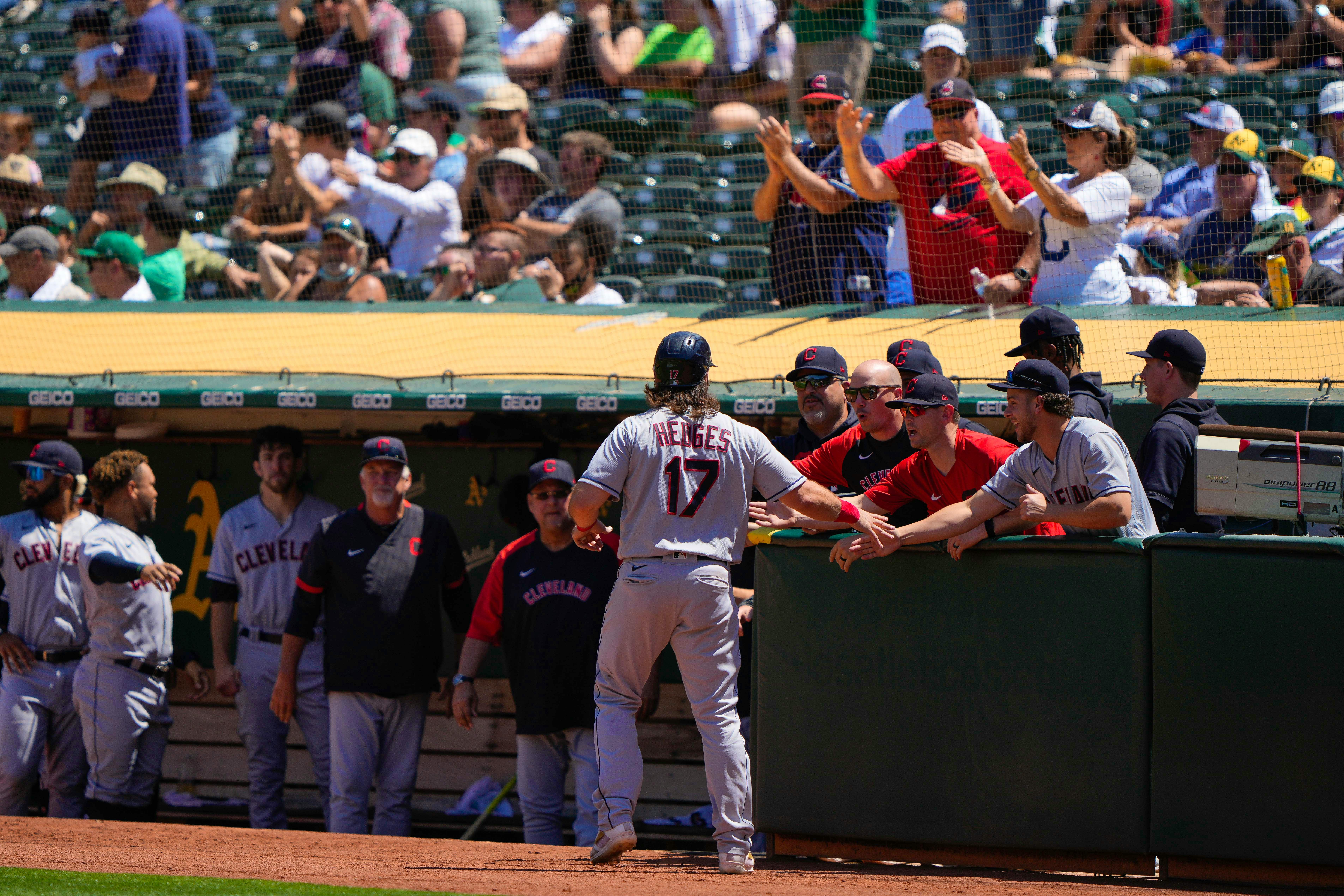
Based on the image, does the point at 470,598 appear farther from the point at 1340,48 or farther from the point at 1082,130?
the point at 1340,48

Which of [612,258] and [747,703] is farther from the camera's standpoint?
[612,258]

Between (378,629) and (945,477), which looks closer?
(945,477)

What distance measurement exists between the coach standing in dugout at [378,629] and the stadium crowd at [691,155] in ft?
6.08

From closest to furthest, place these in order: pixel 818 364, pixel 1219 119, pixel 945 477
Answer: pixel 945 477, pixel 818 364, pixel 1219 119

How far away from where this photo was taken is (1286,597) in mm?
3748

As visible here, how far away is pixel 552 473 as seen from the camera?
542 cm

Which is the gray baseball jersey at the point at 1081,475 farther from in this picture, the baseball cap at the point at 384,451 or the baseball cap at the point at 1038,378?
the baseball cap at the point at 384,451

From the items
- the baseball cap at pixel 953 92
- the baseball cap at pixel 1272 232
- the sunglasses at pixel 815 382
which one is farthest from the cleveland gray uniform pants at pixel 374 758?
the baseball cap at pixel 1272 232

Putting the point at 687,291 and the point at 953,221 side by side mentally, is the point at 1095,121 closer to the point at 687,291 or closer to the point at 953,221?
the point at 953,221

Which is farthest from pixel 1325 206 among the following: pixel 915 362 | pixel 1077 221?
pixel 915 362

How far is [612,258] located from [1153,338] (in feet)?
12.4

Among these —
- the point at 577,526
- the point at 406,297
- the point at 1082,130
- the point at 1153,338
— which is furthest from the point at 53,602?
the point at 1082,130

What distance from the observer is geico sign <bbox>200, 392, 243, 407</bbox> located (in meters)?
5.78

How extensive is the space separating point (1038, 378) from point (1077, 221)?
2.23m
